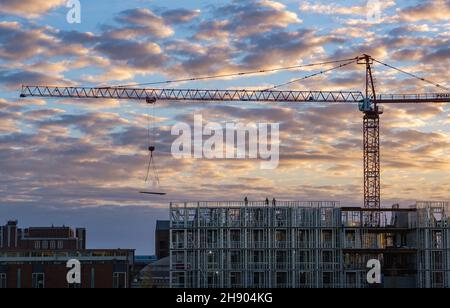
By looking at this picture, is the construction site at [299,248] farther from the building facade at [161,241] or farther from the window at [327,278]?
the building facade at [161,241]

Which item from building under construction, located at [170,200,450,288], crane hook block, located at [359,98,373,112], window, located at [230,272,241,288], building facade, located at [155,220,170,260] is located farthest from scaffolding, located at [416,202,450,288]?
building facade, located at [155,220,170,260]

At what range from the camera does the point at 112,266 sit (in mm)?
114062

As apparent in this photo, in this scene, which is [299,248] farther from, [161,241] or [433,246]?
[161,241]

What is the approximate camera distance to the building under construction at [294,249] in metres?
96.6

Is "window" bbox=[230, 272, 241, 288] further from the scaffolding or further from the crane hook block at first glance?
the crane hook block

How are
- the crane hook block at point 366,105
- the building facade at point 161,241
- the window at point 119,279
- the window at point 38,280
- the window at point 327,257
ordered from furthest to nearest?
the building facade at point 161,241 → the crane hook block at point 366,105 → the window at point 119,279 → the window at point 38,280 → the window at point 327,257

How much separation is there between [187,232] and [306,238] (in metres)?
14.6

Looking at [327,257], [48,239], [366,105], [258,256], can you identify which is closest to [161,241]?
[48,239]

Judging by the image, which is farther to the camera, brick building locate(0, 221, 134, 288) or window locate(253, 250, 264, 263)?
brick building locate(0, 221, 134, 288)

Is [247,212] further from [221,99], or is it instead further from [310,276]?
[221,99]

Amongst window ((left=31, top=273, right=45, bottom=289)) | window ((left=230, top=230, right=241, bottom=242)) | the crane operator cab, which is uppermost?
the crane operator cab

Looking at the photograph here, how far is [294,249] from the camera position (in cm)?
9725

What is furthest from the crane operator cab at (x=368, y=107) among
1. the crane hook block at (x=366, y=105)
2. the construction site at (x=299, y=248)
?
the construction site at (x=299, y=248)

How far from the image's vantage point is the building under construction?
317ft
